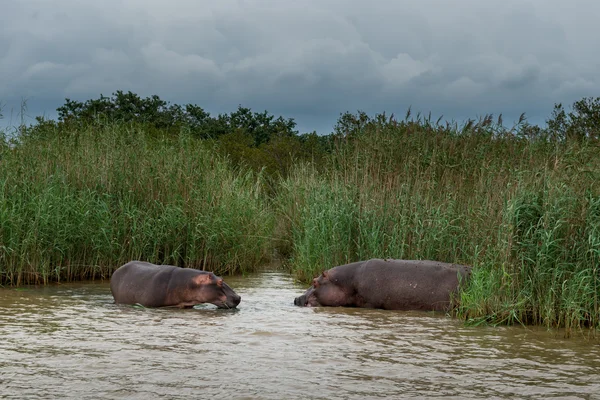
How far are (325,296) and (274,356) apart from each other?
3.13 meters

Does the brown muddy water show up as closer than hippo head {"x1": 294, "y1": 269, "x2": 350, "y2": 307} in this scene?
Yes

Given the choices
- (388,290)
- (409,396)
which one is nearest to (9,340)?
(409,396)

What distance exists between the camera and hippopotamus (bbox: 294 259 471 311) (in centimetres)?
873

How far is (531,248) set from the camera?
7660mm

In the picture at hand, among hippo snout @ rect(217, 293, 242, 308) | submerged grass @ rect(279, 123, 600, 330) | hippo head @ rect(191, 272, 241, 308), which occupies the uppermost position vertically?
submerged grass @ rect(279, 123, 600, 330)

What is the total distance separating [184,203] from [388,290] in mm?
4375

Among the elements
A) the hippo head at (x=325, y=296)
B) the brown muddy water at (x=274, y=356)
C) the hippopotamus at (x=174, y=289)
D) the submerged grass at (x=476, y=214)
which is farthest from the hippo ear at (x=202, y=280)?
the submerged grass at (x=476, y=214)

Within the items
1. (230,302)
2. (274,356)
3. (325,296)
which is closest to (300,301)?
(325,296)

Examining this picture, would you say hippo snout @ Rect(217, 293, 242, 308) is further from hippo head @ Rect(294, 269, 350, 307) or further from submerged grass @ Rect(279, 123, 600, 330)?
submerged grass @ Rect(279, 123, 600, 330)

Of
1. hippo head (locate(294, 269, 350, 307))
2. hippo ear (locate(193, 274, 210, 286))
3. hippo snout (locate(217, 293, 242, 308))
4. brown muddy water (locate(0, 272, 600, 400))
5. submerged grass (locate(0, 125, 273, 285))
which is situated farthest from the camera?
submerged grass (locate(0, 125, 273, 285))

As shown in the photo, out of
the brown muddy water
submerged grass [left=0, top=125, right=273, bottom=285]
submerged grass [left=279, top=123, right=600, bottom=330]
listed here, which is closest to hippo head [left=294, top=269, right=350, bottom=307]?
the brown muddy water

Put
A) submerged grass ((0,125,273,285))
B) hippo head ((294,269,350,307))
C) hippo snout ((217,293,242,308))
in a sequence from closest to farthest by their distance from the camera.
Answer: hippo snout ((217,293,242,308)) < hippo head ((294,269,350,307)) < submerged grass ((0,125,273,285))

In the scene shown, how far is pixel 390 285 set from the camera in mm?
8906

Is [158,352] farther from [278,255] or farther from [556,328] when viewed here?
[278,255]
